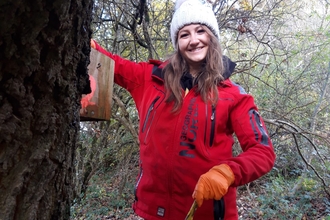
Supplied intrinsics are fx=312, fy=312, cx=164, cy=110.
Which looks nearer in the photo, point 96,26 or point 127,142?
point 96,26

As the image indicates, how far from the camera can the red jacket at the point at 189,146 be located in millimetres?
1669

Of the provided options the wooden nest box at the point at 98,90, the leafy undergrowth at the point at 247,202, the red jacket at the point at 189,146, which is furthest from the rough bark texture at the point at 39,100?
the leafy undergrowth at the point at 247,202

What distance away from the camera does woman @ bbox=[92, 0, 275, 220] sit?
1646 mm

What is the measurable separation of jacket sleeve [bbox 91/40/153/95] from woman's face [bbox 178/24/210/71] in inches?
10.5

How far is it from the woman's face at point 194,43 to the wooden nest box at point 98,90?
1.70 ft

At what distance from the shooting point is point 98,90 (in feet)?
5.42

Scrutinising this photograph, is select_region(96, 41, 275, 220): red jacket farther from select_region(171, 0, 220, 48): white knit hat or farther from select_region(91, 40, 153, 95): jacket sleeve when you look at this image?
select_region(171, 0, 220, 48): white knit hat

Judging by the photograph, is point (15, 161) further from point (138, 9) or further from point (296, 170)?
point (296, 170)

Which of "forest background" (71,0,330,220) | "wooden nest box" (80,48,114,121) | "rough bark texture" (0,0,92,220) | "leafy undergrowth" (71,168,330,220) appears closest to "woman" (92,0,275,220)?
"wooden nest box" (80,48,114,121)

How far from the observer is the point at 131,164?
4.89m

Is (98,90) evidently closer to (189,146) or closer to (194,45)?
(189,146)

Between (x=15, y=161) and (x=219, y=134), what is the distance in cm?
116

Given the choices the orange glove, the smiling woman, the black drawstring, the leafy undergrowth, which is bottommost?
the leafy undergrowth

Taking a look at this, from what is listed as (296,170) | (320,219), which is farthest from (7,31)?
(296,170)
